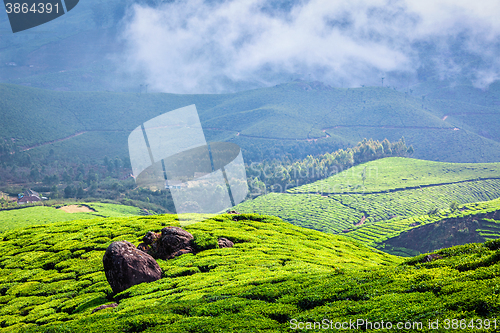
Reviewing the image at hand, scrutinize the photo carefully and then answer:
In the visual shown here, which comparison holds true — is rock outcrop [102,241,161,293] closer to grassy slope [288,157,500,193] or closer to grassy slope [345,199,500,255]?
grassy slope [345,199,500,255]

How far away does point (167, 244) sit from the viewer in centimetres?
2191

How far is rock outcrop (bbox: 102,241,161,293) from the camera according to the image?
17.0 meters

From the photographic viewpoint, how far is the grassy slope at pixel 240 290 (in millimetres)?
10453

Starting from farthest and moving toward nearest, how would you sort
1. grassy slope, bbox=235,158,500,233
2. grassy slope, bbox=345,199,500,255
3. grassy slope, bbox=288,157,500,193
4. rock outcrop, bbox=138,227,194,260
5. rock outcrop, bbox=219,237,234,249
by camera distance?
grassy slope, bbox=288,157,500,193, grassy slope, bbox=235,158,500,233, grassy slope, bbox=345,199,500,255, rock outcrop, bbox=219,237,234,249, rock outcrop, bbox=138,227,194,260

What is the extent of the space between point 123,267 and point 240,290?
6.82 m

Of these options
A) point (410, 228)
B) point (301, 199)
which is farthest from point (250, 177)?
point (410, 228)

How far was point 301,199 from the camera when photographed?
15175 centimetres

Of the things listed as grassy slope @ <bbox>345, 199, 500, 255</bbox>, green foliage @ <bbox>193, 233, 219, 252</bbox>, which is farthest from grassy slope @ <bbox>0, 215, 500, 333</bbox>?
A: grassy slope @ <bbox>345, 199, 500, 255</bbox>

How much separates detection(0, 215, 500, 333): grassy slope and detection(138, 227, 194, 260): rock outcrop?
1168 millimetres

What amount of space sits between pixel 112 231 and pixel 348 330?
23.6m

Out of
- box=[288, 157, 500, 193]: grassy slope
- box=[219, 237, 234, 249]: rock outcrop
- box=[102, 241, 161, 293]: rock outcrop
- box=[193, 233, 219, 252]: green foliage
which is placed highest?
box=[102, 241, 161, 293]: rock outcrop

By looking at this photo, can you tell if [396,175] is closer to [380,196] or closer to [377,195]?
[377,195]

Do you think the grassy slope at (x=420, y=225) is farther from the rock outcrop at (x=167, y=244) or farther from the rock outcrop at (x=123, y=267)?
the rock outcrop at (x=123, y=267)

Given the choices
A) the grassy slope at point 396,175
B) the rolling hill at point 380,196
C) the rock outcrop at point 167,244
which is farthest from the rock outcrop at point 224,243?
the grassy slope at point 396,175
